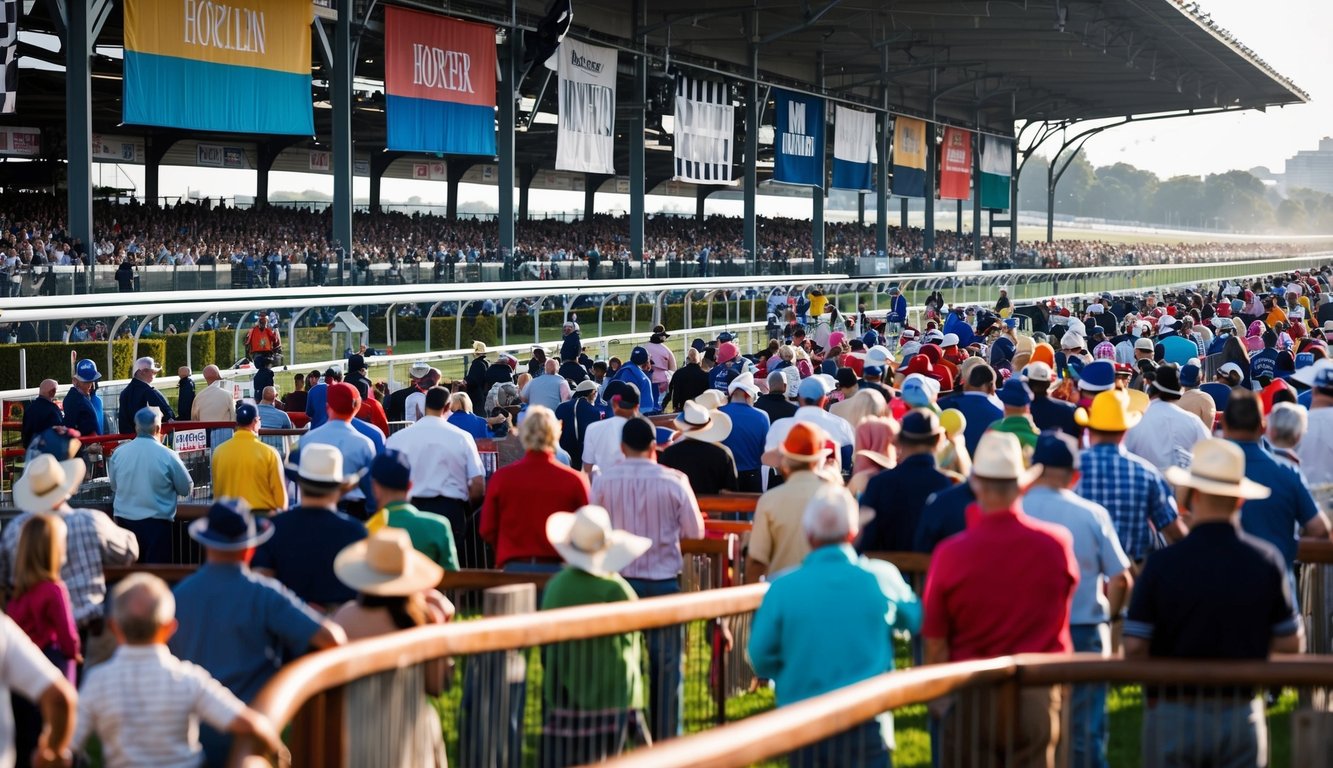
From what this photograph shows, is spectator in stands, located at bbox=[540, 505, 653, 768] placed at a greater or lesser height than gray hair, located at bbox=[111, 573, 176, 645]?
lesser

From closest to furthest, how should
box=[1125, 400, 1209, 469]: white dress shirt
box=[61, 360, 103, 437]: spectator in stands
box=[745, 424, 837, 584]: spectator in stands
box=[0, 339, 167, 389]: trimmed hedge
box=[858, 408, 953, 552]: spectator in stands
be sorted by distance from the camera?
1. box=[745, 424, 837, 584]: spectator in stands
2. box=[858, 408, 953, 552]: spectator in stands
3. box=[1125, 400, 1209, 469]: white dress shirt
4. box=[61, 360, 103, 437]: spectator in stands
5. box=[0, 339, 167, 389]: trimmed hedge

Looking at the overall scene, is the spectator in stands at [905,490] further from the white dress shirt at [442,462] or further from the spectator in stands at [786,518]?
the white dress shirt at [442,462]

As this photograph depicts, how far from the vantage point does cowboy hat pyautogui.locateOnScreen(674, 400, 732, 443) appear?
10078mm

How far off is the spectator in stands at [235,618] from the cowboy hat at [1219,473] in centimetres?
266

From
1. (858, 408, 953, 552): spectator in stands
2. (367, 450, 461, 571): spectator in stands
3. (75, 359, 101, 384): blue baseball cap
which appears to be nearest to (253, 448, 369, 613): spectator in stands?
(367, 450, 461, 571): spectator in stands

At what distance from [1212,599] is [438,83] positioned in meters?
27.6

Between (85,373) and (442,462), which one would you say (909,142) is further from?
(442,462)

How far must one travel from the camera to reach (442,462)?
933cm

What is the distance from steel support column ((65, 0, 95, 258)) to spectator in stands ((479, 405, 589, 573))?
60.7 feet

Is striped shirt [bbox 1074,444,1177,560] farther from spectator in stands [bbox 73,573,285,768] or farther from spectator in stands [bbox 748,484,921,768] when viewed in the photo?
spectator in stands [bbox 73,573,285,768]

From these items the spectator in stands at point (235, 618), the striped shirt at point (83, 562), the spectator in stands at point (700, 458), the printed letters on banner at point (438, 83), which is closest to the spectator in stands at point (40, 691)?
the spectator in stands at point (235, 618)

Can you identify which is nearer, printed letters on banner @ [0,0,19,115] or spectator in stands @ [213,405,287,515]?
spectator in stands @ [213,405,287,515]

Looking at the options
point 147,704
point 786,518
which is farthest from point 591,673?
point 786,518

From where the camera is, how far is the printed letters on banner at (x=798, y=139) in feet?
151
